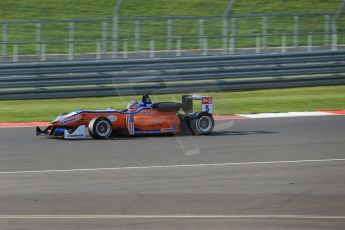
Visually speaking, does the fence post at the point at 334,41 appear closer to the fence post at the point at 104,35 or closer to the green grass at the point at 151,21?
the green grass at the point at 151,21

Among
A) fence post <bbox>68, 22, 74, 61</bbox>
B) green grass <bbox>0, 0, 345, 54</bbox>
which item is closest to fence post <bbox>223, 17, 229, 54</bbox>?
green grass <bbox>0, 0, 345, 54</bbox>

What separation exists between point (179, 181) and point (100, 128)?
13.0 feet

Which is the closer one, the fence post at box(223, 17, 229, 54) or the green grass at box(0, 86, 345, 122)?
→ the green grass at box(0, 86, 345, 122)

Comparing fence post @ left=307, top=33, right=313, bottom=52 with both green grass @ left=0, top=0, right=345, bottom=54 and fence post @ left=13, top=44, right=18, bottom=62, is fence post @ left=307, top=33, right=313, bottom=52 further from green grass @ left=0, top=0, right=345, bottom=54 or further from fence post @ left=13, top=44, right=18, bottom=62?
fence post @ left=13, top=44, right=18, bottom=62

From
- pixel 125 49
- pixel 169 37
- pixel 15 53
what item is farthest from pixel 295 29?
pixel 15 53

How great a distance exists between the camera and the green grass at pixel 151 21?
23344mm

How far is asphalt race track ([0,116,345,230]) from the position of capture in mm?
8328

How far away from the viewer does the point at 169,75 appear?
848 inches

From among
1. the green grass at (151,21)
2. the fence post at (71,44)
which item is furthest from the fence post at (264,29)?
the fence post at (71,44)

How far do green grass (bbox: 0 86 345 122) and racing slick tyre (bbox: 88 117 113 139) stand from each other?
11.2 feet

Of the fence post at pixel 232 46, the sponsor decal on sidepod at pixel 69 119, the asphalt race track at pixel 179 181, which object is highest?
the fence post at pixel 232 46

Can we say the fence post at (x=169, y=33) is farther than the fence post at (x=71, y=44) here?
Yes

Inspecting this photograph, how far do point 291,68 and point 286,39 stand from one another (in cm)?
224

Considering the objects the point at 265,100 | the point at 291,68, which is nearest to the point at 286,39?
the point at 291,68
